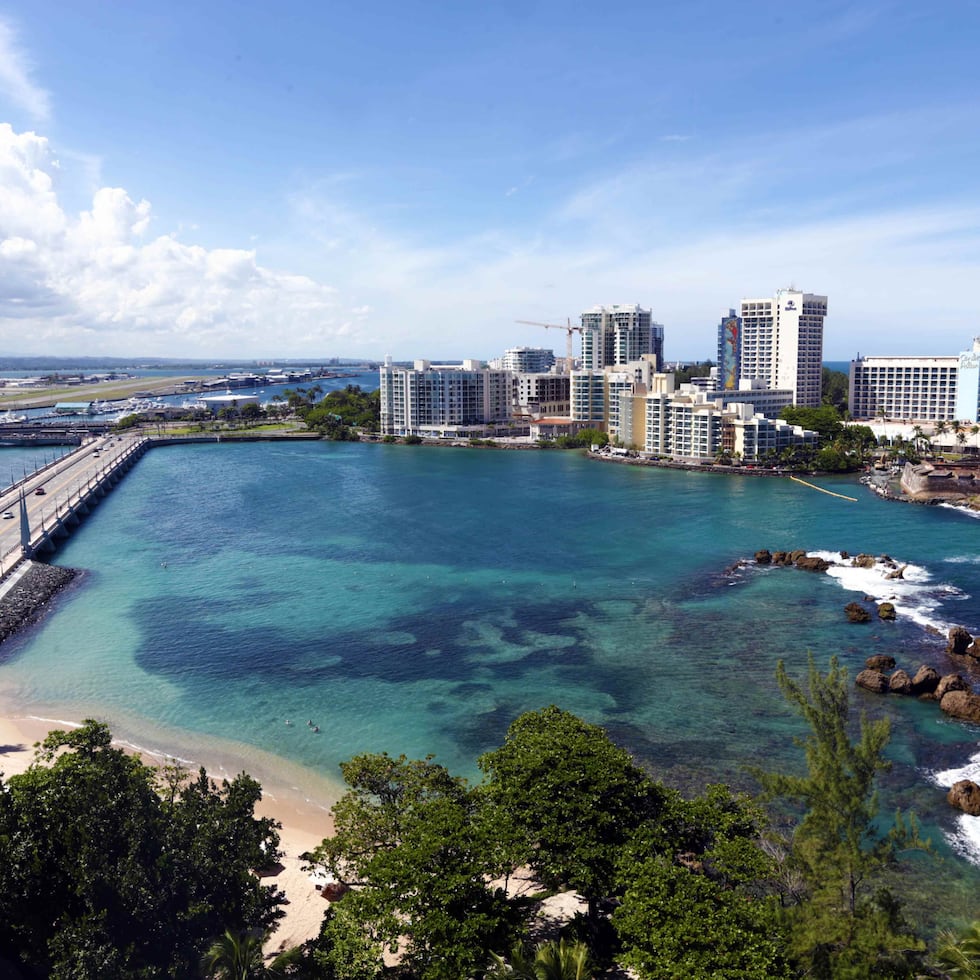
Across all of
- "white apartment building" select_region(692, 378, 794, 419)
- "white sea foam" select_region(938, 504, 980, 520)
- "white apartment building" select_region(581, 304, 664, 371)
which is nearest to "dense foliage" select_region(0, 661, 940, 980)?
"white sea foam" select_region(938, 504, 980, 520)

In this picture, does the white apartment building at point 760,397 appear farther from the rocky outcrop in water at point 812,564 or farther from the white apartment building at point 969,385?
the rocky outcrop in water at point 812,564

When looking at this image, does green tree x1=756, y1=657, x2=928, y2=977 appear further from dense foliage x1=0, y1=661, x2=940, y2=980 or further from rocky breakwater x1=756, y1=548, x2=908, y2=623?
rocky breakwater x1=756, y1=548, x2=908, y2=623

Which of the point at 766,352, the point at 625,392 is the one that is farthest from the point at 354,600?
the point at 766,352

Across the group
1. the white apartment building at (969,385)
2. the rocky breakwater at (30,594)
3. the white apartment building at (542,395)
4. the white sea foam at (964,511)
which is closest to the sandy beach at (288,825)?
the rocky breakwater at (30,594)

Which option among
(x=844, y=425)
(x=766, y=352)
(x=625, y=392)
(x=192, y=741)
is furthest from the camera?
(x=766, y=352)

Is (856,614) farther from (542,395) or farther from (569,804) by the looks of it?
(542,395)

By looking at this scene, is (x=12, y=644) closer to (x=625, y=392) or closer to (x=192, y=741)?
(x=192, y=741)

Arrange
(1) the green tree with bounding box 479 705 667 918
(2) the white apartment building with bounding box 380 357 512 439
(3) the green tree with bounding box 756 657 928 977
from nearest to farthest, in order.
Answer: (3) the green tree with bounding box 756 657 928 977 → (1) the green tree with bounding box 479 705 667 918 → (2) the white apartment building with bounding box 380 357 512 439
